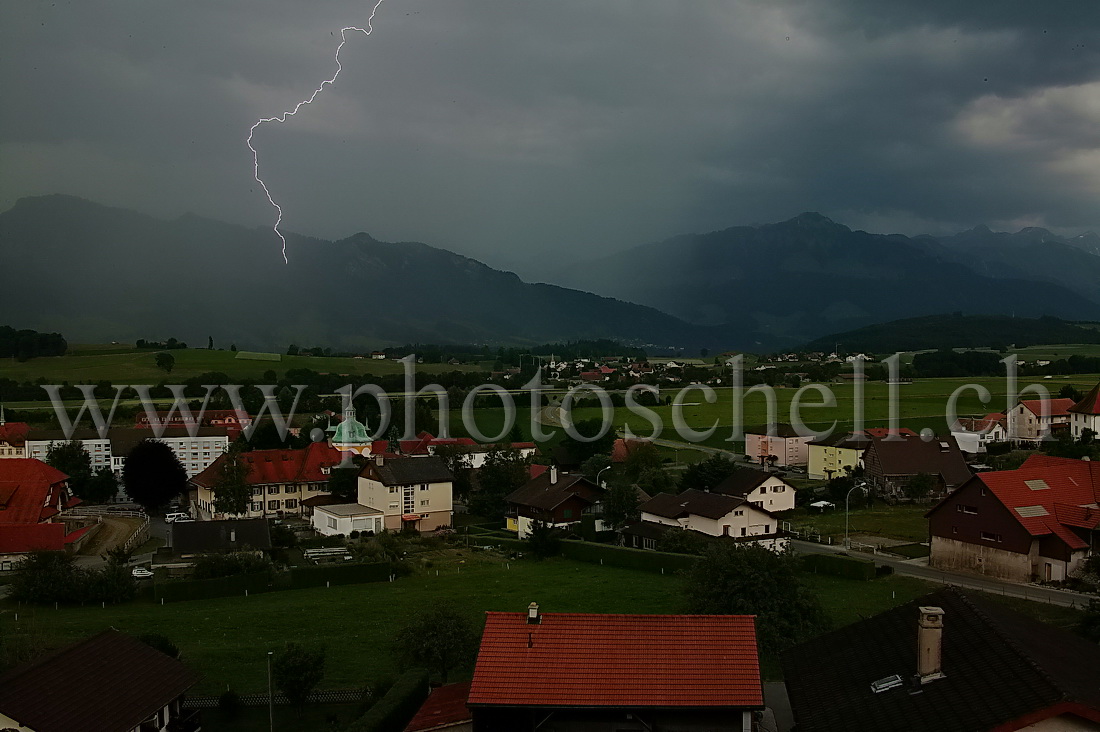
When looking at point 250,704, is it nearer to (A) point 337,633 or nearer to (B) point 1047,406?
(A) point 337,633

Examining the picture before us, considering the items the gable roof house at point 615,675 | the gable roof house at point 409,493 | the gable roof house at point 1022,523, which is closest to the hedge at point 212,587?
the gable roof house at point 409,493

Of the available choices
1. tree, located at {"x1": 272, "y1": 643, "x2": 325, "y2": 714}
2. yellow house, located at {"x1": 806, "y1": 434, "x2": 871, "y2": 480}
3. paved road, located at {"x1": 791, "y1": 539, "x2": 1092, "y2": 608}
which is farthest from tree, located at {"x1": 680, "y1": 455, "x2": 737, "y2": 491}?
tree, located at {"x1": 272, "y1": 643, "x2": 325, "y2": 714}

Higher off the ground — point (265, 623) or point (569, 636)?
point (569, 636)

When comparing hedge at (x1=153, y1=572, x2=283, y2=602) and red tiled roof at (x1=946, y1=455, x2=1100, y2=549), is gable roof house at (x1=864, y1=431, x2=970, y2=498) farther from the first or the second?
hedge at (x1=153, y1=572, x2=283, y2=602)

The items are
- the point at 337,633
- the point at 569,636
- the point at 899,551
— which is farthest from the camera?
the point at 899,551

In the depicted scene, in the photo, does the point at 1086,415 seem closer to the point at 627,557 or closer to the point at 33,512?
the point at 627,557

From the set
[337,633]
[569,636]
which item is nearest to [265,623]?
[337,633]

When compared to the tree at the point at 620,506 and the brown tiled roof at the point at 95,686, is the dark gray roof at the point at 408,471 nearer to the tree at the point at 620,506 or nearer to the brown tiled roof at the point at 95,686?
the tree at the point at 620,506
